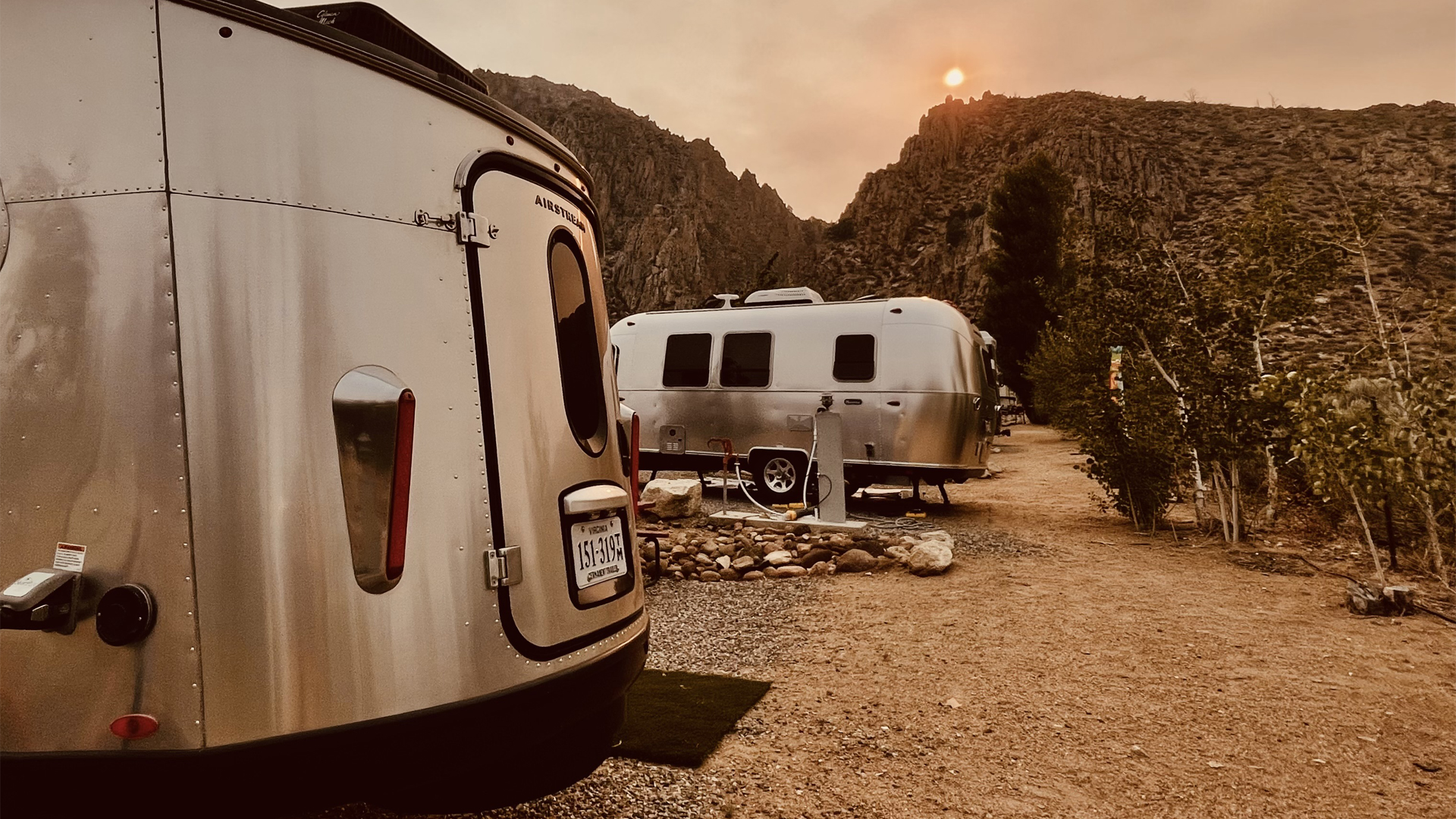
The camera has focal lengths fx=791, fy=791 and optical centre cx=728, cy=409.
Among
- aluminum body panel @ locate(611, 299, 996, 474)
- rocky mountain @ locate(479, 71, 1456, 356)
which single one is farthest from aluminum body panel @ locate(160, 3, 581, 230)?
aluminum body panel @ locate(611, 299, 996, 474)

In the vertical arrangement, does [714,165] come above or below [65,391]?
above

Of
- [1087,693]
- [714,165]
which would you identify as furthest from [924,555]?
[714,165]

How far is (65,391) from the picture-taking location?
1.66 metres

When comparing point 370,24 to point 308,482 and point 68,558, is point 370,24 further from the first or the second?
point 68,558

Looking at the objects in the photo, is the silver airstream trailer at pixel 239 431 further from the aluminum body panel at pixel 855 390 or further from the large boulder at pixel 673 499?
the aluminum body panel at pixel 855 390

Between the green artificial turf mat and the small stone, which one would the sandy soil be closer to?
the green artificial turf mat

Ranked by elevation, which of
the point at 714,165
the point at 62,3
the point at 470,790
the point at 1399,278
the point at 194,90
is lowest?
the point at 470,790

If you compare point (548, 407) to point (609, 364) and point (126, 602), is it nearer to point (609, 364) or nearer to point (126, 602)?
point (609, 364)

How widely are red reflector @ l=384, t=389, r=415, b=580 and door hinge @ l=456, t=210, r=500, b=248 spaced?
468mm

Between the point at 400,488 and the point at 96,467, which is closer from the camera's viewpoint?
the point at 96,467

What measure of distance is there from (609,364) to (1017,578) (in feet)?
17.8

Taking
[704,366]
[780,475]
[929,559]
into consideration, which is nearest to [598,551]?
[929,559]

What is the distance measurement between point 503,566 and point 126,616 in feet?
2.58

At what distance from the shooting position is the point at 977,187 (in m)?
72.4
